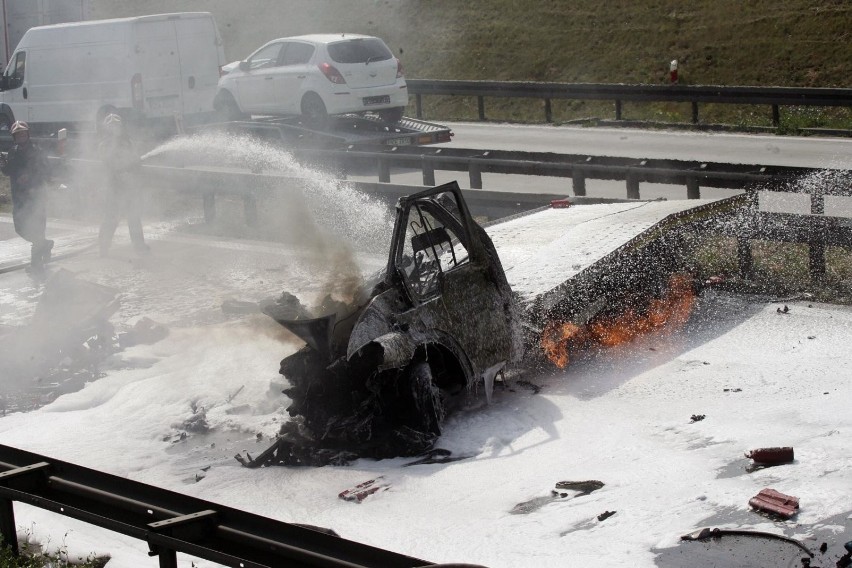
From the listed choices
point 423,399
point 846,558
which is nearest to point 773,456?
point 846,558

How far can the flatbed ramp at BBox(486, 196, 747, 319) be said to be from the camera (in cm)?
940

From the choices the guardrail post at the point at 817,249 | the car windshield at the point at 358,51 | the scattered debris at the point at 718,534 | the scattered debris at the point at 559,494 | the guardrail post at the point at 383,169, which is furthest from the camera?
the car windshield at the point at 358,51

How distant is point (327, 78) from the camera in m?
21.9

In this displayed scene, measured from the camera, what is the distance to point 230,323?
1178 centimetres

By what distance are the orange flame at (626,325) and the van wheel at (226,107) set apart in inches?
614

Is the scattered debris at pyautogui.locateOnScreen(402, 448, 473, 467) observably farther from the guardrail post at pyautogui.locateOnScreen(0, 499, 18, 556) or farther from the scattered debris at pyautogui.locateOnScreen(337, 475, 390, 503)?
the guardrail post at pyautogui.locateOnScreen(0, 499, 18, 556)

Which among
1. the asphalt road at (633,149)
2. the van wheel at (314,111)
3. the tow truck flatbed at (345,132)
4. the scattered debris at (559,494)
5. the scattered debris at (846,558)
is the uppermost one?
the van wheel at (314,111)

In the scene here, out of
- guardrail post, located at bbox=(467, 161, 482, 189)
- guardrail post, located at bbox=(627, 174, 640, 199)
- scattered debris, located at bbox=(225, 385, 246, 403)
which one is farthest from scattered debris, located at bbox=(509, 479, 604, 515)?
guardrail post, located at bbox=(467, 161, 482, 189)

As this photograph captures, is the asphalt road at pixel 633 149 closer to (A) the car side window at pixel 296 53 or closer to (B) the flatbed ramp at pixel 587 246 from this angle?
(A) the car side window at pixel 296 53

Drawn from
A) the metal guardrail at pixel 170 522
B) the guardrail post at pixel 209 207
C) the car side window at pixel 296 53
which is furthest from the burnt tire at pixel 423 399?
the car side window at pixel 296 53

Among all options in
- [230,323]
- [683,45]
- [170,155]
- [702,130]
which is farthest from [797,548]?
[683,45]

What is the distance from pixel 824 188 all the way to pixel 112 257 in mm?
9479

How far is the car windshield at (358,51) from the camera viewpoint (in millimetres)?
22062

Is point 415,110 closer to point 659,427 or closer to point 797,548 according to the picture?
point 659,427
